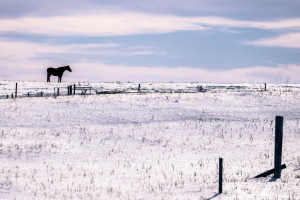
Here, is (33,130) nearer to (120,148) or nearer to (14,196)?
(120,148)

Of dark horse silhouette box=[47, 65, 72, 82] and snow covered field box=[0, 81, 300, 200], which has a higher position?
dark horse silhouette box=[47, 65, 72, 82]

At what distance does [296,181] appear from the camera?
1483 centimetres

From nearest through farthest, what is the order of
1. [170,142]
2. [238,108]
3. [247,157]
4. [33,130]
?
[247,157] < [170,142] < [33,130] < [238,108]

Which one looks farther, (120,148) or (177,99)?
(177,99)

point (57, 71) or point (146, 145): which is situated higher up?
point (57, 71)

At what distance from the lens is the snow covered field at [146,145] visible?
52.9ft

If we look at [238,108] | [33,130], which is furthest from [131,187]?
[238,108]

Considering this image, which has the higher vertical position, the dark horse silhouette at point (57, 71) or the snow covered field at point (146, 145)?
the dark horse silhouette at point (57, 71)

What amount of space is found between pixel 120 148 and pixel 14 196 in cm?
1063

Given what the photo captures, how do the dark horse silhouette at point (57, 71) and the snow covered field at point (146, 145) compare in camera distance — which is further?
the dark horse silhouette at point (57, 71)

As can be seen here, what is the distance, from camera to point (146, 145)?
88.9ft

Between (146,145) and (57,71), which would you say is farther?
(57,71)

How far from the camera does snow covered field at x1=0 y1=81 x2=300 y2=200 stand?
52.9 ft

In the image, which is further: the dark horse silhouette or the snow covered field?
the dark horse silhouette
